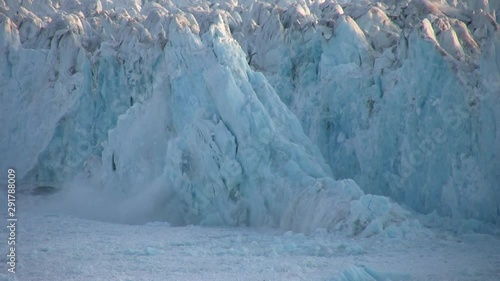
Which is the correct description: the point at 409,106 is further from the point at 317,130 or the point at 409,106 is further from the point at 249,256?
the point at 249,256

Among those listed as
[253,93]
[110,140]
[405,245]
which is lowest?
[110,140]

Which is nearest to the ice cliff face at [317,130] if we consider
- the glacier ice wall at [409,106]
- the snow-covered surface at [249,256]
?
the glacier ice wall at [409,106]

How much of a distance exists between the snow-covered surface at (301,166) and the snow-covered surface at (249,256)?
1.3 inches

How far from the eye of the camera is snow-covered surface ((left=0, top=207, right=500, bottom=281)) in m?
7.02

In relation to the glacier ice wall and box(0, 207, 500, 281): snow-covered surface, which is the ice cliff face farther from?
box(0, 207, 500, 281): snow-covered surface

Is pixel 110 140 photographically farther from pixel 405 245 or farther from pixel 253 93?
pixel 405 245

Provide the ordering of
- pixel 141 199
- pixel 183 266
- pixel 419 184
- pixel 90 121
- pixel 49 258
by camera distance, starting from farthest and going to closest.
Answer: pixel 90 121 < pixel 141 199 < pixel 419 184 < pixel 49 258 < pixel 183 266

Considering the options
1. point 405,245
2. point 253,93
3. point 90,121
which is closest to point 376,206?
point 405,245

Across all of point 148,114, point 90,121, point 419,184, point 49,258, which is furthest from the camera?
point 90,121

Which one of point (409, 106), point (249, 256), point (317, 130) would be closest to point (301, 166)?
point (409, 106)

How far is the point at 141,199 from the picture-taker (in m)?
12.1

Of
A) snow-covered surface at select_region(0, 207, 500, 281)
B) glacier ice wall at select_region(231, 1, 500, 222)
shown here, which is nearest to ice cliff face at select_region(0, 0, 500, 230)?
glacier ice wall at select_region(231, 1, 500, 222)

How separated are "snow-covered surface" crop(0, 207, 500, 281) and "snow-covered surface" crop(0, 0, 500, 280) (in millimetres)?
33

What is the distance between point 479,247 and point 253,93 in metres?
4.56
